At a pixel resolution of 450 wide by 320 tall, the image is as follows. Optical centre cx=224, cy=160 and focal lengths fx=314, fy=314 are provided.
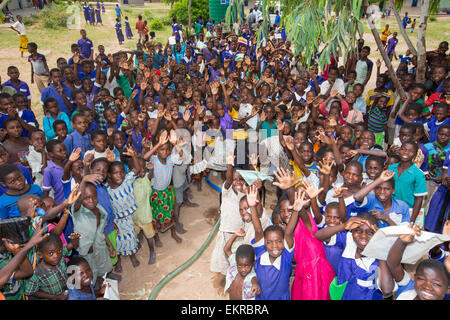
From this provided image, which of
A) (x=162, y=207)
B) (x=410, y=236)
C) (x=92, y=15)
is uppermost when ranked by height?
(x=92, y=15)

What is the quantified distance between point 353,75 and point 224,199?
437 cm

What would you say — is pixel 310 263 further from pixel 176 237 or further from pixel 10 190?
pixel 10 190

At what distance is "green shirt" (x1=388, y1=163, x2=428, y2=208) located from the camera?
3424mm

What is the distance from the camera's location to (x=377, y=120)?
553cm

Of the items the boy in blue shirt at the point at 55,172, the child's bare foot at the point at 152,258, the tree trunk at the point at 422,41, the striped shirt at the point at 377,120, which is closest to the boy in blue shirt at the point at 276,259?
the child's bare foot at the point at 152,258

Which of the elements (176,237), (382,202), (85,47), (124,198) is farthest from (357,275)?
(85,47)

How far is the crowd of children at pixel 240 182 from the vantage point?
8.59ft

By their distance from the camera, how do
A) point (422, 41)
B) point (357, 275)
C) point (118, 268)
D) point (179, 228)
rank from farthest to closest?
point (422, 41), point (179, 228), point (118, 268), point (357, 275)

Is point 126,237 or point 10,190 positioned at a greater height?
point 10,190

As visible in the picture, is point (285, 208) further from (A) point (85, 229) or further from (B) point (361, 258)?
(A) point (85, 229)

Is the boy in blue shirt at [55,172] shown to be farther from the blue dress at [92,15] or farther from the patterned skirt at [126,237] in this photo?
the blue dress at [92,15]

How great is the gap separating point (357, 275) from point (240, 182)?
4.72ft

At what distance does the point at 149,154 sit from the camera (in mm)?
3941

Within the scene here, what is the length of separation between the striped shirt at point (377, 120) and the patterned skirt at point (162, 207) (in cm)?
373
